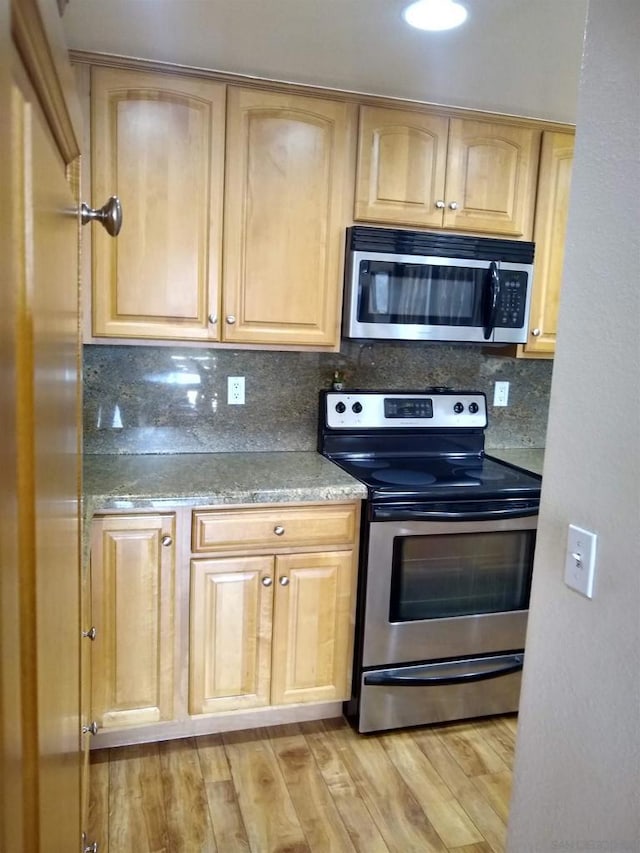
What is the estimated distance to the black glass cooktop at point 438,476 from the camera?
228cm

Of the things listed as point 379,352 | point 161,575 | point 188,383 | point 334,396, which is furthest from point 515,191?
point 161,575

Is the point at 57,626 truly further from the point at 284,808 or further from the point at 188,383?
the point at 188,383

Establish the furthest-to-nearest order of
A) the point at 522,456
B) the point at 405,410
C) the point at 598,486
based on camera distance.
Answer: the point at 522,456, the point at 405,410, the point at 598,486

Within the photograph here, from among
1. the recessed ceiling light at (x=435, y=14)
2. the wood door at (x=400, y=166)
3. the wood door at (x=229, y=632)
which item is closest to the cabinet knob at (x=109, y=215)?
the recessed ceiling light at (x=435, y=14)

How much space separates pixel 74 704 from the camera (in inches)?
40.7

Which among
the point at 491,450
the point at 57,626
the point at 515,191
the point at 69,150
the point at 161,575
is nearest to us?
the point at 57,626

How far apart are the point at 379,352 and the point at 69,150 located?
1962 millimetres

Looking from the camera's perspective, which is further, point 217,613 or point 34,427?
point 217,613

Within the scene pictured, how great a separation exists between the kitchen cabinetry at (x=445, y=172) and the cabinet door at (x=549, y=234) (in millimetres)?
45

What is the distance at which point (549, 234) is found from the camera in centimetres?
262

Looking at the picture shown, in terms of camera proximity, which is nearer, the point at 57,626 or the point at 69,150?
the point at 57,626

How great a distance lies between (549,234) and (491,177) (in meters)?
0.34

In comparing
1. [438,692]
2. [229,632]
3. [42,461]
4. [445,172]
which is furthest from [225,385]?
[42,461]

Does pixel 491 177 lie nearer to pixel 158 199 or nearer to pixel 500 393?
pixel 500 393
